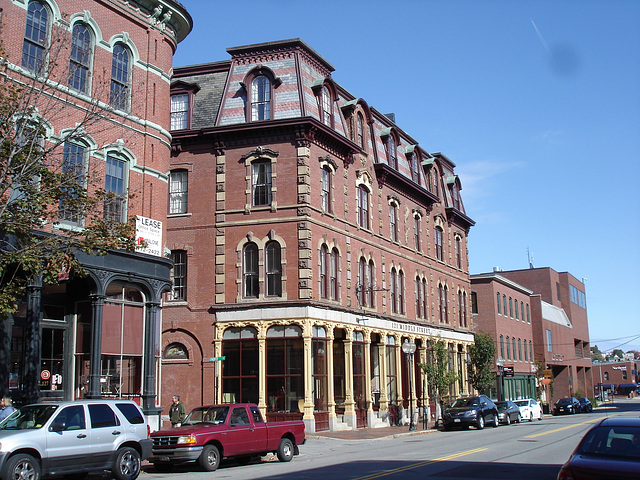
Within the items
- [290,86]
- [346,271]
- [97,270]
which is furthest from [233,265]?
[97,270]

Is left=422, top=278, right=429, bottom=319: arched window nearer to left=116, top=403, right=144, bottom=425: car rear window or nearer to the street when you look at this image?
the street

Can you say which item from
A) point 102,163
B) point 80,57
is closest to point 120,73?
point 80,57

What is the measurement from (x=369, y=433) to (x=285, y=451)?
39.0 ft

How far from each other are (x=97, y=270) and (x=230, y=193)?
11674 millimetres

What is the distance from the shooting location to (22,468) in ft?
42.9

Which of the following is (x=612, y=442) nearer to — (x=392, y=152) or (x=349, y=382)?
(x=349, y=382)

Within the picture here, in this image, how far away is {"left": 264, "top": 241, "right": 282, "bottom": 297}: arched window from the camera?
101 ft

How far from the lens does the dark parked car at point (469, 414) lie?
3338 cm

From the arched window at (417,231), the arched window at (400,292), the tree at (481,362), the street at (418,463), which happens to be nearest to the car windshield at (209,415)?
the street at (418,463)

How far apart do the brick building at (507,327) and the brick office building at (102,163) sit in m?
37.4

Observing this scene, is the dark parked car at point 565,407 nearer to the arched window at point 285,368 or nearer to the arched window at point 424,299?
the arched window at point 424,299

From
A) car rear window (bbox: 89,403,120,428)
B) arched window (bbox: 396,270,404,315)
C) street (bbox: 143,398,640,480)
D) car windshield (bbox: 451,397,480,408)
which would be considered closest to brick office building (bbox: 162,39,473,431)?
arched window (bbox: 396,270,404,315)

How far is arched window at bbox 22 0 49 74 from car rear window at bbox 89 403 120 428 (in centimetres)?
1031

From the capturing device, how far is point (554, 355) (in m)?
74.3
